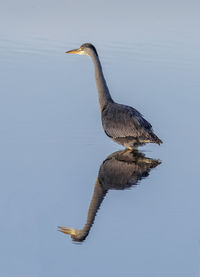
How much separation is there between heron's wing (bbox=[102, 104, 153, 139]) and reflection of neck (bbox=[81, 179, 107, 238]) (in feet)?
5.00

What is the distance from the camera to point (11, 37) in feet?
51.9

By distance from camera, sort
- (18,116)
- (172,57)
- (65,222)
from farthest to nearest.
A: (172,57) → (18,116) → (65,222)

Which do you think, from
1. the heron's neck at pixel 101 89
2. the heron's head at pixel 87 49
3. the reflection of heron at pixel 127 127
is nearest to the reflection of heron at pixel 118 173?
the reflection of heron at pixel 127 127

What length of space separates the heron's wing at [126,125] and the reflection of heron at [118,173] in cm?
26

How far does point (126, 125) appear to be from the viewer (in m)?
9.84

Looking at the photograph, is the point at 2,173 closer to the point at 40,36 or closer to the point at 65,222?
the point at 65,222

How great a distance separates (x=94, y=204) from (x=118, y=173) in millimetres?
1269

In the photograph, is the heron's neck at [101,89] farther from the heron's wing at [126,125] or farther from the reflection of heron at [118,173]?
the reflection of heron at [118,173]

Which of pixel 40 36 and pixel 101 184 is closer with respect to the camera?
pixel 101 184

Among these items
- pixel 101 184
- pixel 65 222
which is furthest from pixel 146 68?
pixel 65 222

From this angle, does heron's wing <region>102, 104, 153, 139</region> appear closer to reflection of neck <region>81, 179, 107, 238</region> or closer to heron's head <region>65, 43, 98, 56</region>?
heron's head <region>65, 43, 98, 56</region>

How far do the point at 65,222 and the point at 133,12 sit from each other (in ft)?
43.3

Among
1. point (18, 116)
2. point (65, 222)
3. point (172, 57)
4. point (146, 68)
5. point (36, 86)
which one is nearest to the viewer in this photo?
point (65, 222)

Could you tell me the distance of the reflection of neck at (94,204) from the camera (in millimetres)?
6969
